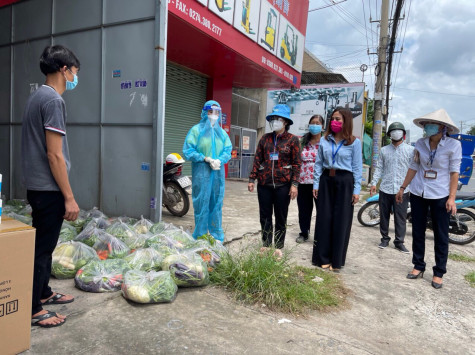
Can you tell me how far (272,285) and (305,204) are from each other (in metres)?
2.14

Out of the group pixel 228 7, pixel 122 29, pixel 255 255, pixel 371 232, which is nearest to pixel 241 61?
pixel 228 7

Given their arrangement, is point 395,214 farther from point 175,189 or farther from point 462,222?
point 175,189

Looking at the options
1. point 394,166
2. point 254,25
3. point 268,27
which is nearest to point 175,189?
point 394,166

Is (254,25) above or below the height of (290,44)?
below

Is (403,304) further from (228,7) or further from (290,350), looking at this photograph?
(228,7)

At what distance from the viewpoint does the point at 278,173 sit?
3791 millimetres

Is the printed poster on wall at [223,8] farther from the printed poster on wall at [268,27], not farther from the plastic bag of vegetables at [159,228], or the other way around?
the plastic bag of vegetables at [159,228]

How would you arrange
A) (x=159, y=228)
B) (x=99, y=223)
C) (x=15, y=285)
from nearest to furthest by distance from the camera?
(x=15, y=285), (x=159, y=228), (x=99, y=223)

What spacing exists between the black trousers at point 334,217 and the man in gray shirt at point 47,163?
2528mm

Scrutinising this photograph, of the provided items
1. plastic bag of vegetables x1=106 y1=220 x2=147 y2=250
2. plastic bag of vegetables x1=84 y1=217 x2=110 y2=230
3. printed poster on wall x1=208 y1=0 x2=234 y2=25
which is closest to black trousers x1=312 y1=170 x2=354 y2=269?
plastic bag of vegetables x1=106 y1=220 x2=147 y2=250

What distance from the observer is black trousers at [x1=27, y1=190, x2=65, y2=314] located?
2.15 m

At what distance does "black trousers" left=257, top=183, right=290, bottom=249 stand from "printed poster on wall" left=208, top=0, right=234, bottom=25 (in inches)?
157

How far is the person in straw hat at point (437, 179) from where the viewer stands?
339 centimetres

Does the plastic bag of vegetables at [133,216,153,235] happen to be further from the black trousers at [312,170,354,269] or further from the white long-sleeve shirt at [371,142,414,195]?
the white long-sleeve shirt at [371,142,414,195]
